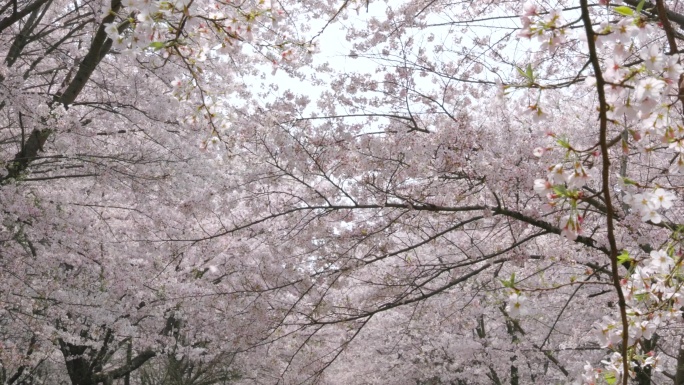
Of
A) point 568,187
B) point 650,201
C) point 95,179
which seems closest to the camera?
point 568,187

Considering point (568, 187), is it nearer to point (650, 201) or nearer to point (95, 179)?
point (650, 201)

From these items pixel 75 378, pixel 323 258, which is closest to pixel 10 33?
pixel 323 258

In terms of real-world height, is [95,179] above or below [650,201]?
above

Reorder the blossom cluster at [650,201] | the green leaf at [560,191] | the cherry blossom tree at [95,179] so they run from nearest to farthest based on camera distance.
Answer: the green leaf at [560,191] < the blossom cluster at [650,201] < the cherry blossom tree at [95,179]

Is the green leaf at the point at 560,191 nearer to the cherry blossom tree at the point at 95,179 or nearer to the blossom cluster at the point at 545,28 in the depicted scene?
the blossom cluster at the point at 545,28

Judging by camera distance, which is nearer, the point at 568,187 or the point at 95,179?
the point at 568,187

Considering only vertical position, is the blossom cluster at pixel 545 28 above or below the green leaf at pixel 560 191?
above

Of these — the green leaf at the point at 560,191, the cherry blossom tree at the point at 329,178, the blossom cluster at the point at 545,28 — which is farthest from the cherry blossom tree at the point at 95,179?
the green leaf at the point at 560,191

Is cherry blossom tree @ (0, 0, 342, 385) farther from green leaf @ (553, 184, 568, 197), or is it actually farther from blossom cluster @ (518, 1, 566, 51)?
green leaf @ (553, 184, 568, 197)

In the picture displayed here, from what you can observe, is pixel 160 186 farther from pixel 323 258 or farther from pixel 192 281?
pixel 323 258

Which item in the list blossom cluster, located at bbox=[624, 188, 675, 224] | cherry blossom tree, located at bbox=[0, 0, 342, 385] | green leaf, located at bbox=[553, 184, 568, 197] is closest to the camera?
green leaf, located at bbox=[553, 184, 568, 197]

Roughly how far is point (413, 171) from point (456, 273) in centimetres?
195

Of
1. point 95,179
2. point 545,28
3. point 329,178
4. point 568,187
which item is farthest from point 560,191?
point 95,179

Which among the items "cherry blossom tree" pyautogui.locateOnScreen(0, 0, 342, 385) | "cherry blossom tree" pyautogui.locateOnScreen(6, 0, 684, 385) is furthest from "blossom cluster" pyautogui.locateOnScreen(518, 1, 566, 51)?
"cherry blossom tree" pyautogui.locateOnScreen(0, 0, 342, 385)
